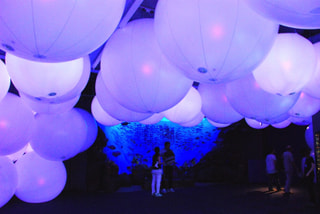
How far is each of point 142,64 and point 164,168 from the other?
15.3 ft

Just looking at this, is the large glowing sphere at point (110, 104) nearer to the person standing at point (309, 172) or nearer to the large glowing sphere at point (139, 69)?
the large glowing sphere at point (139, 69)

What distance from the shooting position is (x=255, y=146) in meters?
9.35

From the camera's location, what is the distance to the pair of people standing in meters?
5.49

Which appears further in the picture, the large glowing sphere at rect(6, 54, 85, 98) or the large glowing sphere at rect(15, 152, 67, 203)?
the large glowing sphere at rect(15, 152, 67, 203)

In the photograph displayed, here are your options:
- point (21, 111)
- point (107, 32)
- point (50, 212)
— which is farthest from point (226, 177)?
point (107, 32)

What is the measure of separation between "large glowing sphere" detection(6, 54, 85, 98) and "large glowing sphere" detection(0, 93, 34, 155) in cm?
71

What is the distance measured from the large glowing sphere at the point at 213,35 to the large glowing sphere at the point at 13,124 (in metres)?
1.55

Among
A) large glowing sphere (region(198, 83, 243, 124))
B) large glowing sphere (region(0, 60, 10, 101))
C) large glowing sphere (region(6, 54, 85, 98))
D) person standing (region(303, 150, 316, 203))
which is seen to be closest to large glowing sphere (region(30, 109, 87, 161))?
large glowing sphere (region(0, 60, 10, 101))

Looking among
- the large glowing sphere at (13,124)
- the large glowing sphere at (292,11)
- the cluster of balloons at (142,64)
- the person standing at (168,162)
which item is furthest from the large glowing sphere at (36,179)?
the person standing at (168,162)

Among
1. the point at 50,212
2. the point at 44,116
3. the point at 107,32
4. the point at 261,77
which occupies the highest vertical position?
the point at 107,32

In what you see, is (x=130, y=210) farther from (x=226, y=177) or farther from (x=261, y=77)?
(x=226, y=177)

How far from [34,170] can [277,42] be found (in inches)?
103

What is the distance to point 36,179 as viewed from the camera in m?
2.90

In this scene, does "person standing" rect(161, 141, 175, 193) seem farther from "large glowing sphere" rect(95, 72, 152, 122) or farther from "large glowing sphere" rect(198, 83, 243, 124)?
"large glowing sphere" rect(95, 72, 152, 122)
